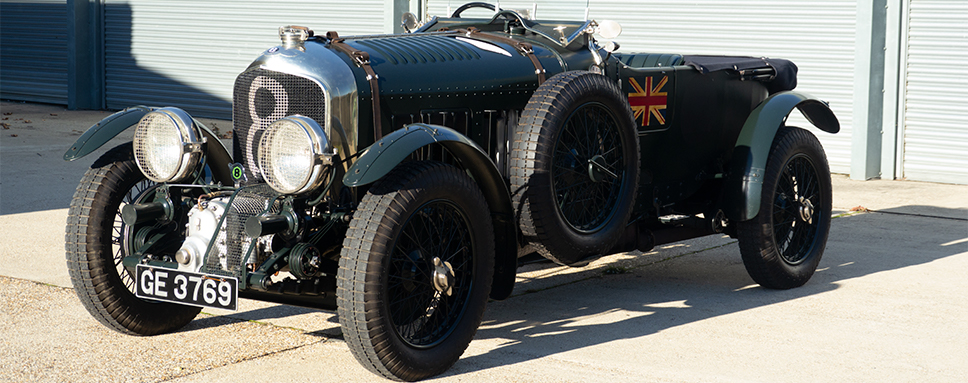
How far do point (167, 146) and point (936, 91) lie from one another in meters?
8.21

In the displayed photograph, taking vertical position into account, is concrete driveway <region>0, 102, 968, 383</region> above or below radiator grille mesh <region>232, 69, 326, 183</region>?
below

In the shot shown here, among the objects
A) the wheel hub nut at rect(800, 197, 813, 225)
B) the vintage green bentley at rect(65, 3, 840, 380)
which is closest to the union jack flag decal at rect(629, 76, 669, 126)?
the vintage green bentley at rect(65, 3, 840, 380)

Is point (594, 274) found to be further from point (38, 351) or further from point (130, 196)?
point (38, 351)

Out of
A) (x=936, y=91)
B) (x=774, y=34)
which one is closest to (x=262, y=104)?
(x=774, y=34)

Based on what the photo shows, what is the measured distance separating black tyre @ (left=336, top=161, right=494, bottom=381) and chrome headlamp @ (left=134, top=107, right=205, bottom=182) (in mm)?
901

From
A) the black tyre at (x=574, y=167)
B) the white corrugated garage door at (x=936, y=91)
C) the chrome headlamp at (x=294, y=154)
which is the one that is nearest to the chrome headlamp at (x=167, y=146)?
the chrome headlamp at (x=294, y=154)

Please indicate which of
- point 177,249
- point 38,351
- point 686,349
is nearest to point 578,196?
point 686,349

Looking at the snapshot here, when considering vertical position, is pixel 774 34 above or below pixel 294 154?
above

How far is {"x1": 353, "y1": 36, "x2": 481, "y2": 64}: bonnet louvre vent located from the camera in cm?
428

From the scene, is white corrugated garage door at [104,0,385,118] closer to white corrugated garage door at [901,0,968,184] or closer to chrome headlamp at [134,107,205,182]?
white corrugated garage door at [901,0,968,184]

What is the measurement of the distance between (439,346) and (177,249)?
1279 millimetres

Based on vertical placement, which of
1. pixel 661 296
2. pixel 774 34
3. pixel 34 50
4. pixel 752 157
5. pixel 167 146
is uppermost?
pixel 774 34

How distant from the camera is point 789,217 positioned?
551 centimetres

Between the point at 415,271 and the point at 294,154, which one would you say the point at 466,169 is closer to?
the point at 415,271
